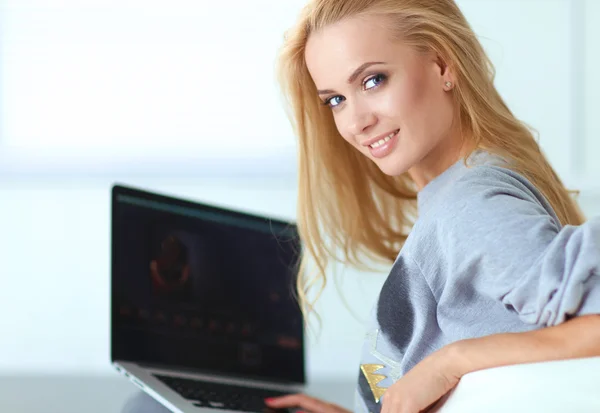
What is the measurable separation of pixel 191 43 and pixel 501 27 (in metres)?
0.80

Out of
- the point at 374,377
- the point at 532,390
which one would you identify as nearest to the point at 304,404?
the point at 374,377

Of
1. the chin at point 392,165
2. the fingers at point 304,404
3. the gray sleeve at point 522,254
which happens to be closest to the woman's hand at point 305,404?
the fingers at point 304,404

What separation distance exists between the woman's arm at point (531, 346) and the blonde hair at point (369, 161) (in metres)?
0.33

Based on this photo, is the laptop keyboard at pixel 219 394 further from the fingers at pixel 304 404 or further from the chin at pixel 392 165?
the chin at pixel 392 165

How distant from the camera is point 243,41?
86.0 inches

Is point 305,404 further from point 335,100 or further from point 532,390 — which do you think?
point 532,390

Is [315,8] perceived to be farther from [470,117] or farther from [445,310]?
[445,310]

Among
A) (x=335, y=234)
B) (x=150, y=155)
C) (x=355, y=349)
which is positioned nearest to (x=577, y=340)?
(x=335, y=234)

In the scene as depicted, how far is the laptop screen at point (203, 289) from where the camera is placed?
1497 mm

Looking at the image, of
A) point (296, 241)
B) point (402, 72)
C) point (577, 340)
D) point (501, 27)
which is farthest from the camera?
point (501, 27)

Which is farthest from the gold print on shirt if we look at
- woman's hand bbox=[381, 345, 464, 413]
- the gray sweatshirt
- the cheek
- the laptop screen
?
the laptop screen

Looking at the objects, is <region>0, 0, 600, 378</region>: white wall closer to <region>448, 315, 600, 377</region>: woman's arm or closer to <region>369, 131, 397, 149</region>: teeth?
<region>369, 131, 397, 149</region>: teeth

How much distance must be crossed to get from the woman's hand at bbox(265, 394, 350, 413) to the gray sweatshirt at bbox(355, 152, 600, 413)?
190 mm

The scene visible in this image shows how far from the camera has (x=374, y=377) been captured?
1.18 m
